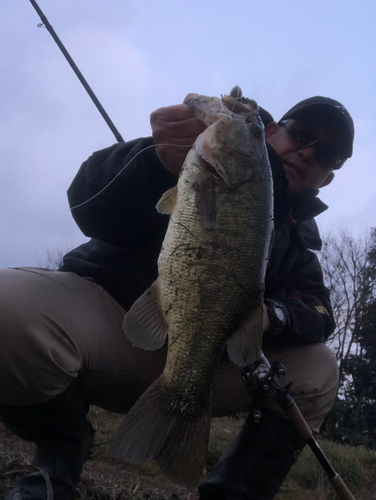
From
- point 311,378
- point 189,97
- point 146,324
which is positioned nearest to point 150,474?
point 311,378

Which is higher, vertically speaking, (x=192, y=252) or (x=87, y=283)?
(x=192, y=252)

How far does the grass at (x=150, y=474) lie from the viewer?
295cm

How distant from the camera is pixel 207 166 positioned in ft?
6.57

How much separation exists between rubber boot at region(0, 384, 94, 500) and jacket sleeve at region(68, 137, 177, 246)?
3.20ft

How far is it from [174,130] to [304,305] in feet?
4.96

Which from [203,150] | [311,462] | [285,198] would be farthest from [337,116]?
[311,462]

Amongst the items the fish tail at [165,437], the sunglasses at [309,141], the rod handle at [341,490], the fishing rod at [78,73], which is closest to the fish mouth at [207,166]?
the fish tail at [165,437]

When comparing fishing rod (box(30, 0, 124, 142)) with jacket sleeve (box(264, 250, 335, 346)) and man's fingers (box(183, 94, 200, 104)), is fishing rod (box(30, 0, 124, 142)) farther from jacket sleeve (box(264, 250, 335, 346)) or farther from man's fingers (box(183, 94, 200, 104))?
jacket sleeve (box(264, 250, 335, 346))

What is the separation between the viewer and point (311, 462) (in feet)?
25.1

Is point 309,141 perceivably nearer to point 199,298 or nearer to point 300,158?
point 300,158

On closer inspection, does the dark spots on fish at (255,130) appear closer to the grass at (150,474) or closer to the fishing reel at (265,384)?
the fishing reel at (265,384)

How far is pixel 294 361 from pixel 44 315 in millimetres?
1695

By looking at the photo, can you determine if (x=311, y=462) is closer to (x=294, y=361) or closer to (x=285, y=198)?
(x=294, y=361)

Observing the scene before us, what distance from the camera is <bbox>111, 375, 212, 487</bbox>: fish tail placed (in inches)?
66.0
